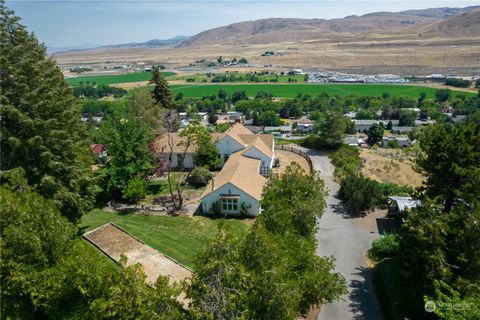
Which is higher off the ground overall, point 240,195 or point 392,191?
point 240,195

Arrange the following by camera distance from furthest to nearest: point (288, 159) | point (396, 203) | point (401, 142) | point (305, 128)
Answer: point (305, 128) < point (401, 142) < point (288, 159) < point (396, 203)

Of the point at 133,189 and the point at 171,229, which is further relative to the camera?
the point at 133,189

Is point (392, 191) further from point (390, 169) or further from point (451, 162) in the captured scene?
point (451, 162)

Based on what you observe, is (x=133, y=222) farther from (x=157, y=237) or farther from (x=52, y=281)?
(x=52, y=281)

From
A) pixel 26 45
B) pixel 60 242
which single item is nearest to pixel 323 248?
pixel 60 242

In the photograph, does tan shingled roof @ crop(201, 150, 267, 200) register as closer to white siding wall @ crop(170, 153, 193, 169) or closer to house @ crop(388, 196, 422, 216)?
white siding wall @ crop(170, 153, 193, 169)

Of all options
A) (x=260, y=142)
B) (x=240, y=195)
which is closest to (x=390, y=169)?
(x=260, y=142)

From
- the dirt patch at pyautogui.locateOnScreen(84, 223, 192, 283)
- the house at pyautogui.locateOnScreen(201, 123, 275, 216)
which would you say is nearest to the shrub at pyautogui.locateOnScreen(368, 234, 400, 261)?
the house at pyautogui.locateOnScreen(201, 123, 275, 216)
